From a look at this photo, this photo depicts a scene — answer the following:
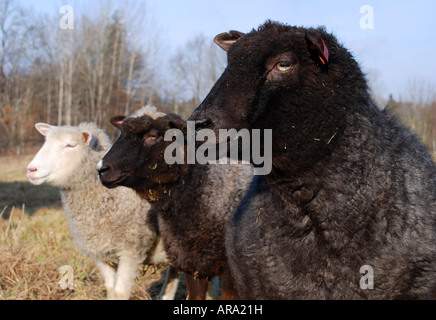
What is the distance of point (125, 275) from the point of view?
5371 millimetres

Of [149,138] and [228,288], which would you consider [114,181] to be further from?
[228,288]

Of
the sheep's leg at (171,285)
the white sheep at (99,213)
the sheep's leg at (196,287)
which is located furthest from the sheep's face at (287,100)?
the sheep's leg at (171,285)

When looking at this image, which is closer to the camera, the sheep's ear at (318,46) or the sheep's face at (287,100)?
the sheep's ear at (318,46)

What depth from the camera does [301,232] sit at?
246 centimetres

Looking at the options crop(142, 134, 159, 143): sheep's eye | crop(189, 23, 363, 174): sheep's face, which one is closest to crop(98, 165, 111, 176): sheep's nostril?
crop(142, 134, 159, 143): sheep's eye

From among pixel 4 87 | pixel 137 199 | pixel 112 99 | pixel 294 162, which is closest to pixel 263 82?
pixel 294 162

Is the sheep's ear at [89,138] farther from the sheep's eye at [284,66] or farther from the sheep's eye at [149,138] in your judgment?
the sheep's eye at [284,66]

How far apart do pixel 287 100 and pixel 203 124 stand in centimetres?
50

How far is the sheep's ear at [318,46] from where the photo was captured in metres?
2.22

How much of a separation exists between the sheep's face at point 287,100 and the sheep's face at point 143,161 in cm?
233

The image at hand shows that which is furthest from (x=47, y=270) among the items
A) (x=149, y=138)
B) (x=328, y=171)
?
(x=328, y=171)

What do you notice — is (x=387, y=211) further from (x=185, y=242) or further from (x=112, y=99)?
(x=112, y=99)

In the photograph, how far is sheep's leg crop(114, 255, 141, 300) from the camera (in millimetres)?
5348
